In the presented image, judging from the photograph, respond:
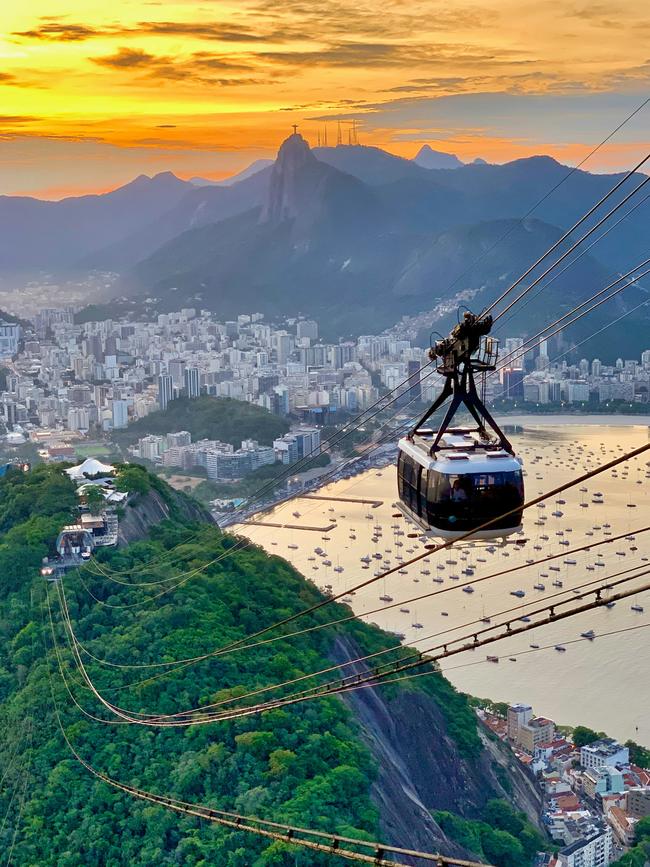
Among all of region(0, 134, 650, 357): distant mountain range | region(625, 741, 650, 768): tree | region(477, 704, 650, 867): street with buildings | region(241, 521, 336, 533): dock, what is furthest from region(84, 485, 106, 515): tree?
region(0, 134, 650, 357): distant mountain range

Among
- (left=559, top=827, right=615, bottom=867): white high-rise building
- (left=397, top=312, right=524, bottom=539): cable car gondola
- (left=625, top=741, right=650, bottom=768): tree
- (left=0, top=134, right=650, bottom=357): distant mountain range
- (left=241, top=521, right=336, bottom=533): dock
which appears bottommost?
(left=559, top=827, right=615, bottom=867): white high-rise building

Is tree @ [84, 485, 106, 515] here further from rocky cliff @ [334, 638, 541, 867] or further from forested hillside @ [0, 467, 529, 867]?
rocky cliff @ [334, 638, 541, 867]

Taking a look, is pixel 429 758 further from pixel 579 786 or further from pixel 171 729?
pixel 171 729

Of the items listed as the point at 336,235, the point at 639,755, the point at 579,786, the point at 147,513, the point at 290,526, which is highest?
the point at 336,235

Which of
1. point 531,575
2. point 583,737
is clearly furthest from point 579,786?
point 531,575

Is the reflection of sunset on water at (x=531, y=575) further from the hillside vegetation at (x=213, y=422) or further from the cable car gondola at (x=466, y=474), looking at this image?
the hillside vegetation at (x=213, y=422)

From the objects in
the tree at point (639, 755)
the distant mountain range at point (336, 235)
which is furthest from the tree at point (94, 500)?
the distant mountain range at point (336, 235)

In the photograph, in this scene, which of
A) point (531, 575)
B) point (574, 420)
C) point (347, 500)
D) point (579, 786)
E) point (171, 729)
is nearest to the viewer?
point (171, 729)

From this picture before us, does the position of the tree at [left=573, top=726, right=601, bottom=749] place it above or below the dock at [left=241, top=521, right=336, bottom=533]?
below
